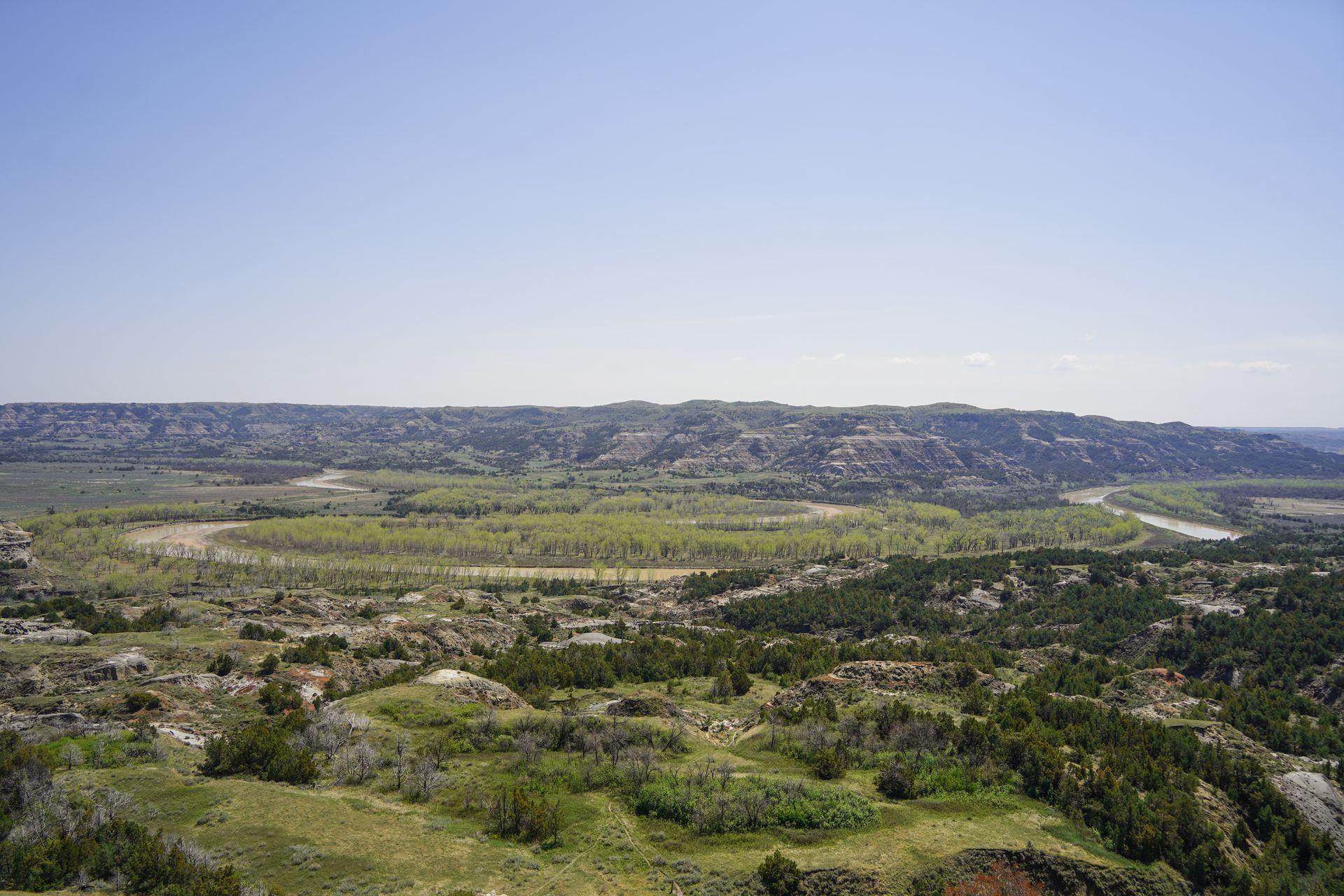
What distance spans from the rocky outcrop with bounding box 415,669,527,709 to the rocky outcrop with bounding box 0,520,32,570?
10730cm

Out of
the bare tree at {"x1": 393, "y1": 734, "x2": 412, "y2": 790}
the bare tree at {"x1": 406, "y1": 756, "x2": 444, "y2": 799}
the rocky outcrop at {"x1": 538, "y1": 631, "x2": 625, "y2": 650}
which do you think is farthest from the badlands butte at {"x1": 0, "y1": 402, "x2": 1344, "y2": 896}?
the rocky outcrop at {"x1": 538, "y1": 631, "x2": 625, "y2": 650}

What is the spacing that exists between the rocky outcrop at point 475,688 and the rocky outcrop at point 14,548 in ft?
352

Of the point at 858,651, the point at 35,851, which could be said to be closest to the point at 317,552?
the point at 858,651

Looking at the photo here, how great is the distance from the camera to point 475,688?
4688 centimetres

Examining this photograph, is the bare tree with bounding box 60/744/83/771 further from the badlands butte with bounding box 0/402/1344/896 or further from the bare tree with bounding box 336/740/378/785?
the bare tree with bounding box 336/740/378/785

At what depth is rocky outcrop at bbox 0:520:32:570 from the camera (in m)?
110

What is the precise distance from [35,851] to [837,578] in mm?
122998

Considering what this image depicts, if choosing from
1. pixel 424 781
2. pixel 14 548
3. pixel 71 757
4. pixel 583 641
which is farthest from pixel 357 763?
pixel 14 548

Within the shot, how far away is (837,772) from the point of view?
3309 cm

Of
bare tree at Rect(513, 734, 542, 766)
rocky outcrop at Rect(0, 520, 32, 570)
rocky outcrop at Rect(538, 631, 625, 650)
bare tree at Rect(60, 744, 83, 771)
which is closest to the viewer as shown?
bare tree at Rect(60, 744, 83, 771)

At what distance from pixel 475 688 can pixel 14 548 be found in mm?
116521

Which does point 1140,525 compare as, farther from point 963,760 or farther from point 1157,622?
point 963,760

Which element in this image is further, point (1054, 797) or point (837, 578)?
point (837, 578)

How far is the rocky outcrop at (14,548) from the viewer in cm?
11050
